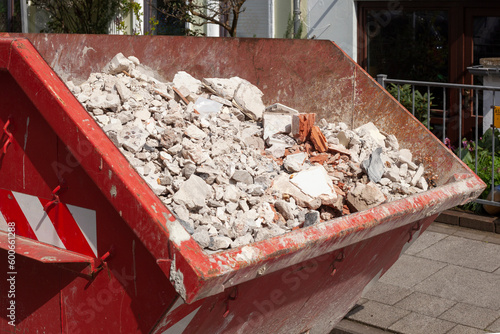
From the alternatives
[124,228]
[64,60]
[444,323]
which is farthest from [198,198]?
[444,323]

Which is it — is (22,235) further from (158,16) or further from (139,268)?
(158,16)

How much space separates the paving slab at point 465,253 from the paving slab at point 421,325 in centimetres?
115

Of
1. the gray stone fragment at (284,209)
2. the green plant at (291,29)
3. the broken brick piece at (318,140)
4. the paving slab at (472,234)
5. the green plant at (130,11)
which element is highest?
the green plant at (130,11)

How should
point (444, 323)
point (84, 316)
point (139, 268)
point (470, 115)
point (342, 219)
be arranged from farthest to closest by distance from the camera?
point (470, 115), point (444, 323), point (342, 219), point (84, 316), point (139, 268)

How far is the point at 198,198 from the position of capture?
2713mm

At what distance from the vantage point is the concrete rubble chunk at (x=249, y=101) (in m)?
3.79

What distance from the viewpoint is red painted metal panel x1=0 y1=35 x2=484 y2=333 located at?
7.05 feet

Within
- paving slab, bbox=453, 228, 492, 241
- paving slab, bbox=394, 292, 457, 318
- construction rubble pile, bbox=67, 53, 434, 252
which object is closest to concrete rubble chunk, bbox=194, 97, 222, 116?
construction rubble pile, bbox=67, 53, 434, 252

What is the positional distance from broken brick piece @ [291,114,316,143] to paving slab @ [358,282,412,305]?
140 cm

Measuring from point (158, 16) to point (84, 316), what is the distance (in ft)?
28.6

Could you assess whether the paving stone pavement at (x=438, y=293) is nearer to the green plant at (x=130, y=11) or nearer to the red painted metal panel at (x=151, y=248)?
the red painted metal panel at (x=151, y=248)

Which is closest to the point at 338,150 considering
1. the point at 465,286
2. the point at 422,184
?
→ the point at 422,184

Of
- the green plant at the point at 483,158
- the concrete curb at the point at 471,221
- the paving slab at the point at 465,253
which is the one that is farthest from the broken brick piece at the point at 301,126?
the green plant at the point at 483,158

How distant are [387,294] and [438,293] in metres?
0.35
